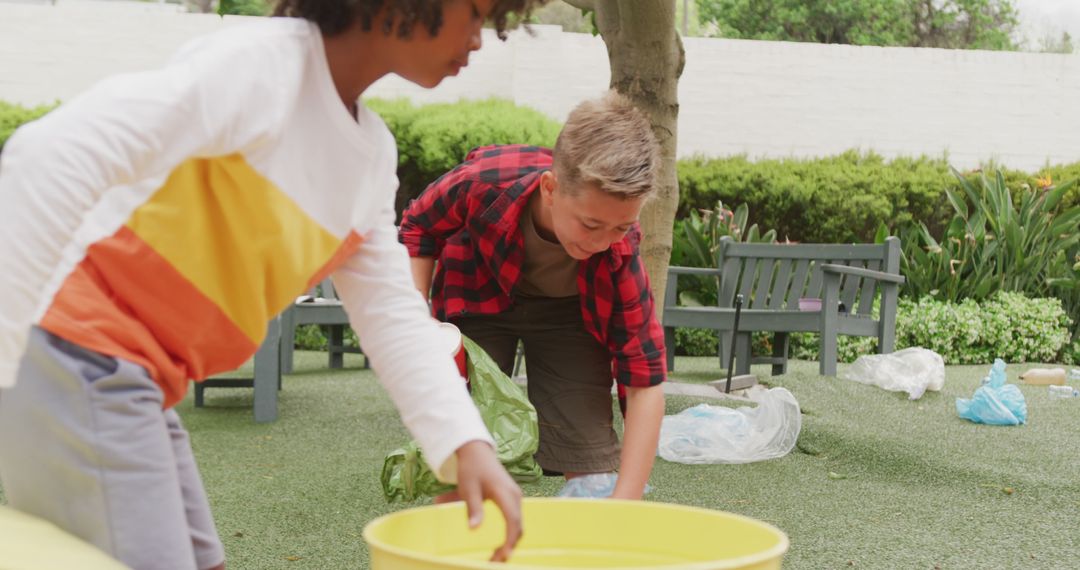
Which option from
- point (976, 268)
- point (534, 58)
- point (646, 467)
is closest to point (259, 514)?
point (646, 467)

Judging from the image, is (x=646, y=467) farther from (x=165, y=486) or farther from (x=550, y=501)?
(x=165, y=486)

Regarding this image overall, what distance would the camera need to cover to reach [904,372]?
242 inches

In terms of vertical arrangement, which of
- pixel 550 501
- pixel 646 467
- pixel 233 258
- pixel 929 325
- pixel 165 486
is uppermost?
pixel 233 258

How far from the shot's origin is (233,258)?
138 centimetres

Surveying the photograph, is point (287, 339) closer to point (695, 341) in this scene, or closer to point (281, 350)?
point (281, 350)

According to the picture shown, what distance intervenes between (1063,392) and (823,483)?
10.5 ft

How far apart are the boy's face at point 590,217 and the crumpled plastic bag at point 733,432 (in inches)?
81.2

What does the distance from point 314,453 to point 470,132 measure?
5.20m

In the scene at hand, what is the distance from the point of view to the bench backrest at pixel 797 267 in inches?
259

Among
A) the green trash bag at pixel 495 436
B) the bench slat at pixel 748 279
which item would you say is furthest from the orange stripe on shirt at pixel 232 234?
the bench slat at pixel 748 279

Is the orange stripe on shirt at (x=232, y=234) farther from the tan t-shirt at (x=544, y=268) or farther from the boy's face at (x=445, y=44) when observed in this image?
the tan t-shirt at (x=544, y=268)

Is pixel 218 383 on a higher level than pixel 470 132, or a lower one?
lower

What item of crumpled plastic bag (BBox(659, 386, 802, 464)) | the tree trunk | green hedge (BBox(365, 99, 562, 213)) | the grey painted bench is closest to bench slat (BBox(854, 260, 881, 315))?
crumpled plastic bag (BBox(659, 386, 802, 464))

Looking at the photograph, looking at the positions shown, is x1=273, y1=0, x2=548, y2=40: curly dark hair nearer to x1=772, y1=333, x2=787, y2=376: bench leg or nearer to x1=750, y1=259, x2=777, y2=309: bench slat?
x1=750, y1=259, x2=777, y2=309: bench slat
